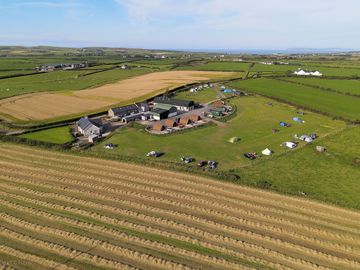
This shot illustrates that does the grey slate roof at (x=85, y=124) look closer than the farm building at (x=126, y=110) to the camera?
Yes

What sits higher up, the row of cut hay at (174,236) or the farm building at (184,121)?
the row of cut hay at (174,236)

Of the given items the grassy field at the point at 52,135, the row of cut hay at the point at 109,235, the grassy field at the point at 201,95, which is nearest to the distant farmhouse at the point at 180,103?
the grassy field at the point at 201,95

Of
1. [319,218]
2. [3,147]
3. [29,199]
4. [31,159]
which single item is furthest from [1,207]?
[319,218]

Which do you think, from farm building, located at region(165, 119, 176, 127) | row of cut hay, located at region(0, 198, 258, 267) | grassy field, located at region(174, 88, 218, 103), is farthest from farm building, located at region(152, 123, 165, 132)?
row of cut hay, located at region(0, 198, 258, 267)

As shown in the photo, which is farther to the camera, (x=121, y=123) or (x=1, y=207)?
(x=121, y=123)

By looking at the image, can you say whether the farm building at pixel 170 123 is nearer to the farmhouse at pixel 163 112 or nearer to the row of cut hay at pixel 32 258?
the farmhouse at pixel 163 112

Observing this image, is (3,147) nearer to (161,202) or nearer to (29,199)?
(29,199)
